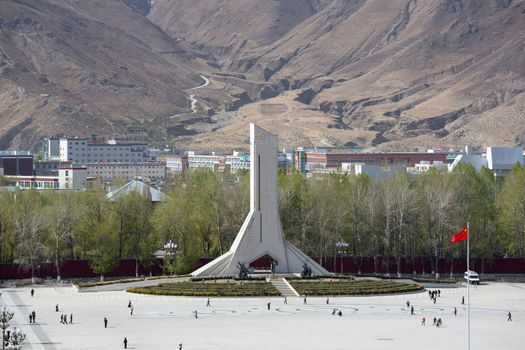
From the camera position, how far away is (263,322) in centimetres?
8962

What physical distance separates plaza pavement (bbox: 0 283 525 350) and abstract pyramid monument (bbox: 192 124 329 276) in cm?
1033

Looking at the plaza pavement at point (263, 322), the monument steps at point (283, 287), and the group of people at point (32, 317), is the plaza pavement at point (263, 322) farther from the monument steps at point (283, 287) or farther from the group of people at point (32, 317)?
the monument steps at point (283, 287)

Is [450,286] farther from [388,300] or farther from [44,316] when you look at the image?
[44,316]

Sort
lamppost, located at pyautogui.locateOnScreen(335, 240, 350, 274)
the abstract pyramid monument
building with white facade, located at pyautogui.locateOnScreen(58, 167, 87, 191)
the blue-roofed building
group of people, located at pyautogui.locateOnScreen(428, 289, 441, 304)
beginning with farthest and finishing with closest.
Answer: building with white facade, located at pyautogui.locateOnScreen(58, 167, 87, 191) → the blue-roofed building → lamppost, located at pyautogui.locateOnScreen(335, 240, 350, 274) → the abstract pyramid monument → group of people, located at pyautogui.locateOnScreen(428, 289, 441, 304)

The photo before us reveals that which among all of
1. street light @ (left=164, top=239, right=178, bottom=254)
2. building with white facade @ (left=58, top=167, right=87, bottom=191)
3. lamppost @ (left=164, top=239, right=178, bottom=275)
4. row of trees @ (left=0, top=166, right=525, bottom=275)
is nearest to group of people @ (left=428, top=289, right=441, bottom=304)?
row of trees @ (left=0, top=166, right=525, bottom=275)

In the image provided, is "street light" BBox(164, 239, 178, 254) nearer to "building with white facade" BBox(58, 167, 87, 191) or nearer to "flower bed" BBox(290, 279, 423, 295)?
"flower bed" BBox(290, 279, 423, 295)

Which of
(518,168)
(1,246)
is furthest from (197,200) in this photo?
(518,168)

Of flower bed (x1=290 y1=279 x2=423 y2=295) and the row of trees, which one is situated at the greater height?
the row of trees

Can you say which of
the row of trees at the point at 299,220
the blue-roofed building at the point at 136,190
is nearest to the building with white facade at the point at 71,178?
the blue-roofed building at the point at 136,190

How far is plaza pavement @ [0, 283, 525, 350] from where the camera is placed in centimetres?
8119

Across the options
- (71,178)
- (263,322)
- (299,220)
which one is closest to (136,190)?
(299,220)

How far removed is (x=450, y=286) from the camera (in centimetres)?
11169

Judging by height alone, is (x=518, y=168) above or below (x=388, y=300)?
above

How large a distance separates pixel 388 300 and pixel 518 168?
47.4 metres
